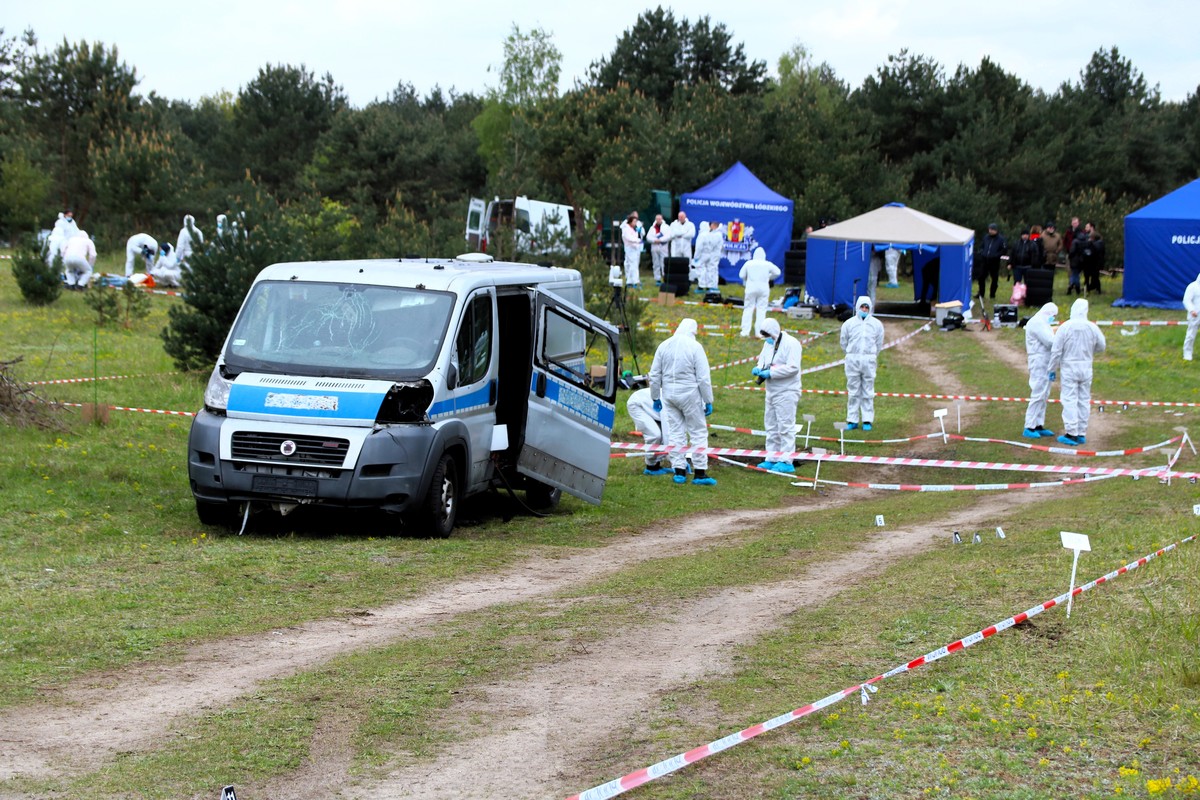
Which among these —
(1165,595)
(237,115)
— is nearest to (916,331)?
(1165,595)

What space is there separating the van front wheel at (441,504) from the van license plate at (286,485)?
0.90m

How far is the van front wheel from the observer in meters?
10.6

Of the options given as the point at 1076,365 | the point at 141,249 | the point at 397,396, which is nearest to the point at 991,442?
the point at 1076,365

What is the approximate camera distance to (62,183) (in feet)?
167

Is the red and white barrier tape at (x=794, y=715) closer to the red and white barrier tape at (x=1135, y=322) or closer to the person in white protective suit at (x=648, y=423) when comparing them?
the person in white protective suit at (x=648, y=423)

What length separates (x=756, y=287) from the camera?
2789 cm

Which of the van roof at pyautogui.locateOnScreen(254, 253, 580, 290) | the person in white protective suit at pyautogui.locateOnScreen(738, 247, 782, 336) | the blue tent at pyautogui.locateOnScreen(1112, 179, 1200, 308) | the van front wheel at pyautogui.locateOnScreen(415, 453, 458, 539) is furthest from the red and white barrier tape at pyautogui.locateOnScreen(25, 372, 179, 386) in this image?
the blue tent at pyautogui.locateOnScreen(1112, 179, 1200, 308)

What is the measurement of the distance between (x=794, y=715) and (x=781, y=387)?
34.5 ft

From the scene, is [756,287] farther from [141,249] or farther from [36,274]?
[141,249]

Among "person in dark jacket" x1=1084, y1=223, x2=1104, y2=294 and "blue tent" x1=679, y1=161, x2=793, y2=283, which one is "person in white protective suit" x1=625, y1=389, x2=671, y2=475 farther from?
"blue tent" x1=679, y1=161, x2=793, y2=283

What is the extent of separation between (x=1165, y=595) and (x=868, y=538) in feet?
12.4

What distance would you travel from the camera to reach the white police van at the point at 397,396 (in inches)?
401

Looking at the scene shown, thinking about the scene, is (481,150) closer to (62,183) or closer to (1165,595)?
(62,183)

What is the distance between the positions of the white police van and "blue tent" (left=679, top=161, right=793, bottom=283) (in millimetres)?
26351
